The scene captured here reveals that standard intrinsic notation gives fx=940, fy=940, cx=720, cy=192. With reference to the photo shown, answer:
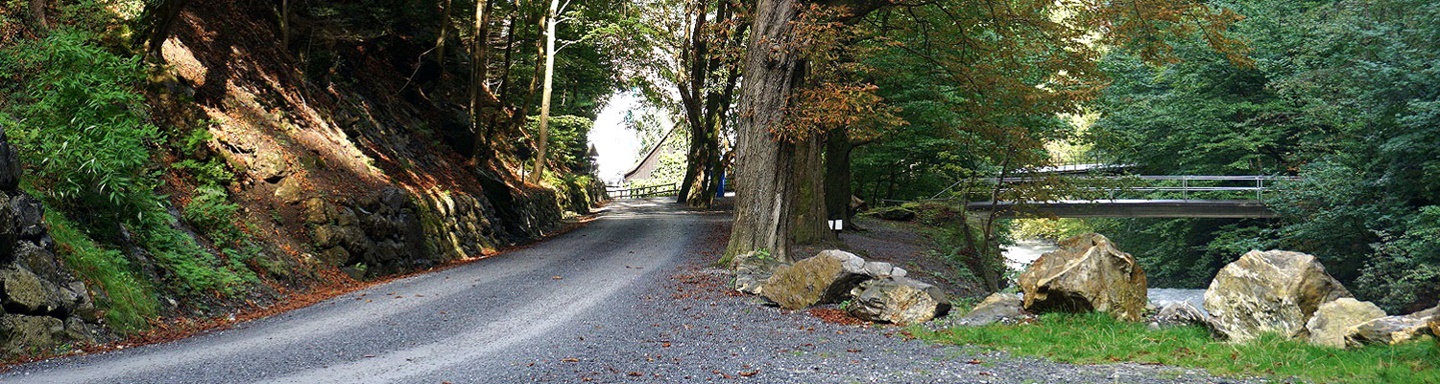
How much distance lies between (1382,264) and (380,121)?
20.1 metres

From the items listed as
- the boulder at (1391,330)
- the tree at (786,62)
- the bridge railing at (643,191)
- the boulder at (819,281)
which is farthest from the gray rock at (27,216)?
the bridge railing at (643,191)

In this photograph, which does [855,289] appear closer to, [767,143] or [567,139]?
[767,143]

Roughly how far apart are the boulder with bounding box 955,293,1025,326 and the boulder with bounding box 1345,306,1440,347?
247 cm

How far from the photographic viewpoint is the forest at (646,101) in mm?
8750

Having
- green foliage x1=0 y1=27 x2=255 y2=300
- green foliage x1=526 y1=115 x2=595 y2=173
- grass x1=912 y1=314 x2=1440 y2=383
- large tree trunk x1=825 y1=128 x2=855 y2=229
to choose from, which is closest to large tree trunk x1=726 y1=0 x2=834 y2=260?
grass x1=912 y1=314 x2=1440 y2=383

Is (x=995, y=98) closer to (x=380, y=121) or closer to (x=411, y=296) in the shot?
(x=411, y=296)

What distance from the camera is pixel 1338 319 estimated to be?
245 inches

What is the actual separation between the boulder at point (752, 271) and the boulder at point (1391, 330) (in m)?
5.41

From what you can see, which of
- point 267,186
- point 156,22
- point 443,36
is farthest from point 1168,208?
point 156,22

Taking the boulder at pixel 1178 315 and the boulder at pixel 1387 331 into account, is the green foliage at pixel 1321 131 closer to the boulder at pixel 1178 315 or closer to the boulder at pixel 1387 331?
the boulder at pixel 1178 315

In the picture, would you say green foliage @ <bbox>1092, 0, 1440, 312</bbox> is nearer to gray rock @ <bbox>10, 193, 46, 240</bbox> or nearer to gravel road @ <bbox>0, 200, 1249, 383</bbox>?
gravel road @ <bbox>0, 200, 1249, 383</bbox>

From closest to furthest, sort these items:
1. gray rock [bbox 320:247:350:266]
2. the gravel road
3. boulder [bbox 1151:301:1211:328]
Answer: the gravel road < boulder [bbox 1151:301:1211:328] < gray rock [bbox 320:247:350:266]

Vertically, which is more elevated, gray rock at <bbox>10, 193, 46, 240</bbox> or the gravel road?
gray rock at <bbox>10, 193, 46, 240</bbox>

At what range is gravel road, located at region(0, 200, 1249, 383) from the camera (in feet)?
19.3
